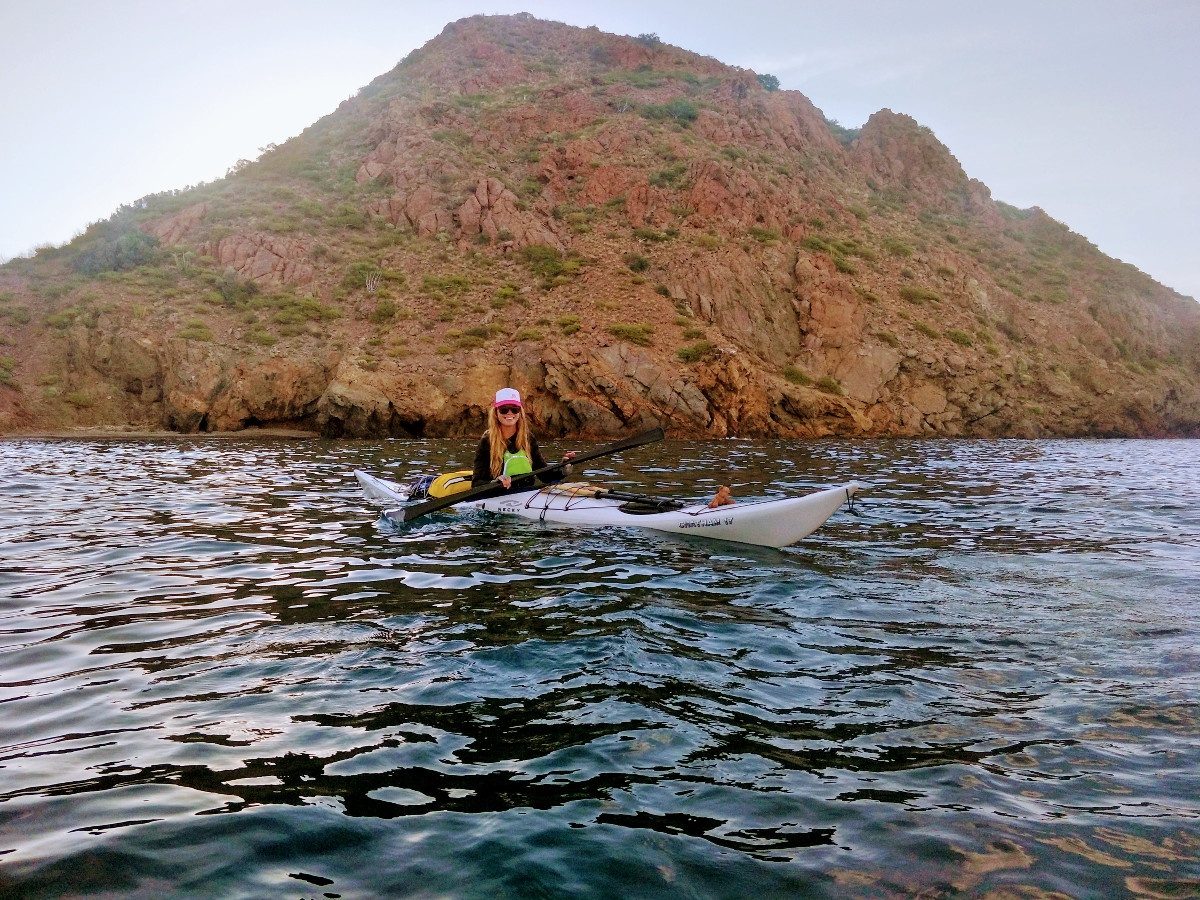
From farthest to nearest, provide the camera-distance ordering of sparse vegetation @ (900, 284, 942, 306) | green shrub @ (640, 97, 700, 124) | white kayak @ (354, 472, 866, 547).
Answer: green shrub @ (640, 97, 700, 124) → sparse vegetation @ (900, 284, 942, 306) → white kayak @ (354, 472, 866, 547)

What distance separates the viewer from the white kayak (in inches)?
319

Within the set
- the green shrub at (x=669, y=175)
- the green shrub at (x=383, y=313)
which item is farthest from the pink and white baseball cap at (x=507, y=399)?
the green shrub at (x=669, y=175)

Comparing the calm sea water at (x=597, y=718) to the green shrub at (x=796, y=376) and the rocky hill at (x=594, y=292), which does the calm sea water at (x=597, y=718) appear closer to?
the rocky hill at (x=594, y=292)

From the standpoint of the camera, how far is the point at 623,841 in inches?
109

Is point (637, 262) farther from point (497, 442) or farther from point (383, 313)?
point (497, 442)

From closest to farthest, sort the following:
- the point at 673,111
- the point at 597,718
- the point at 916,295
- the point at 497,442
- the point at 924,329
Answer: the point at 597,718 → the point at 497,442 → the point at 924,329 → the point at 916,295 → the point at 673,111

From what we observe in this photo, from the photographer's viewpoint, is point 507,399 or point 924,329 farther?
point 924,329

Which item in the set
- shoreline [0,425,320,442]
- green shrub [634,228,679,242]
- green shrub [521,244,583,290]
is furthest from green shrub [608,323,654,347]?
shoreline [0,425,320,442]

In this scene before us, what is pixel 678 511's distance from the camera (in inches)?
358

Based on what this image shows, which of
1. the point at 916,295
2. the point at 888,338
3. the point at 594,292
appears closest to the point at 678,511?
the point at 594,292

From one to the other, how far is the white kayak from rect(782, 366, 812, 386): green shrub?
2297 centimetres

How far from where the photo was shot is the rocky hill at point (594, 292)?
28.8 meters

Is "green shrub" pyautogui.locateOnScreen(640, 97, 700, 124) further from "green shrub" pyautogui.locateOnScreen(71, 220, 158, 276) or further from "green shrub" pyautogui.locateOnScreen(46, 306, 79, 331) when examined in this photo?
"green shrub" pyautogui.locateOnScreen(46, 306, 79, 331)

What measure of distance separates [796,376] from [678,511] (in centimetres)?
2405
